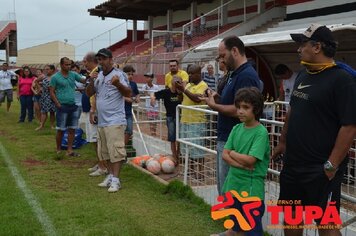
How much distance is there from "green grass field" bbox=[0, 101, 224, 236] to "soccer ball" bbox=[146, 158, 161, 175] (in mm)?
183

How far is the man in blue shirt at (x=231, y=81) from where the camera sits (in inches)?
157

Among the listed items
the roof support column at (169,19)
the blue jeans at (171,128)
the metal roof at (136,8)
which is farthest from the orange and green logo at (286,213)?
the roof support column at (169,19)

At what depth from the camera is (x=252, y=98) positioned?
369 cm

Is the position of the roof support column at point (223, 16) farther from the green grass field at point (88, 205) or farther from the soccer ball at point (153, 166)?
the soccer ball at point (153, 166)

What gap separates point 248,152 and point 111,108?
3.21 meters

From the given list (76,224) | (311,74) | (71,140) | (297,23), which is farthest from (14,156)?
(297,23)

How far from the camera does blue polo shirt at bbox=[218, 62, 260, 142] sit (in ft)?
13.1

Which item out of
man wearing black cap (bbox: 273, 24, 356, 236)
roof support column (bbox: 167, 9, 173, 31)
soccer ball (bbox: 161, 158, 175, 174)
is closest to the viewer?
man wearing black cap (bbox: 273, 24, 356, 236)

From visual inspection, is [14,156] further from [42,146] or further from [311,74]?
[311,74]

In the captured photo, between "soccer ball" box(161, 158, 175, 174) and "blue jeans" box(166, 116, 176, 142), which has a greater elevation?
"blue jeans" box(166, 116, 176, 142)

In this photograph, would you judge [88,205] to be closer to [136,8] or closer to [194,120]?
[194,120]

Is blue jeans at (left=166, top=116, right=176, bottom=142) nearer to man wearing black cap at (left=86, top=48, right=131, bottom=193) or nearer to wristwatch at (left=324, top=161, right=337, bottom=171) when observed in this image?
man wearing black cap at (left=86, top=48, right=131, bottom=193)

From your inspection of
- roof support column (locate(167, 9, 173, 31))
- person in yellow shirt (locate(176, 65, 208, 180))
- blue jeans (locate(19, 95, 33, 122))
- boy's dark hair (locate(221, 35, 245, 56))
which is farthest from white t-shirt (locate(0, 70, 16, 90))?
roof support column (locate(167, 9, 173, 31))

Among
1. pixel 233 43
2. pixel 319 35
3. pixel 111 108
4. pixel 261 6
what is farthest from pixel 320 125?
pixel 261 6
